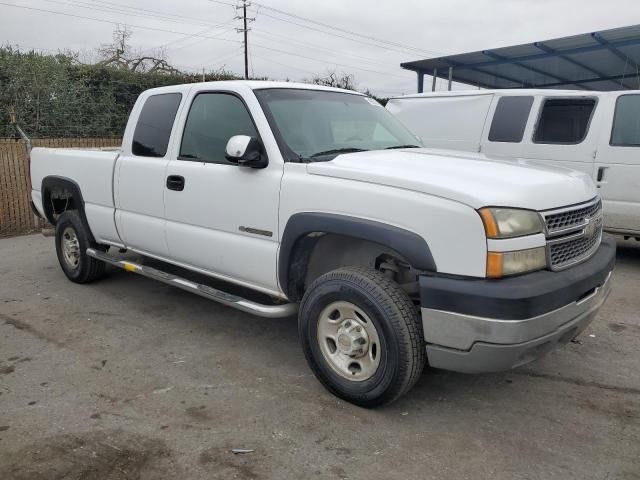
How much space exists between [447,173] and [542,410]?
59.1 inches

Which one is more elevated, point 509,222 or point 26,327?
point 509,222

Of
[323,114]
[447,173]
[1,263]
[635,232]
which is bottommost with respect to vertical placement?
[1,263]

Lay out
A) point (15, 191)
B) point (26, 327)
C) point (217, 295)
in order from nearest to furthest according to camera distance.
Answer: point (217, 295) < point (26, 327) < point (15, 191)

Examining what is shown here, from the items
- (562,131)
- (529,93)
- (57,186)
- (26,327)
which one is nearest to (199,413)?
(26,327)

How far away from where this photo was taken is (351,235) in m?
3.04

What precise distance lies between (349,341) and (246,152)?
1.34 m

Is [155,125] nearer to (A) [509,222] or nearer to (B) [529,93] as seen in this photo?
(A) [509,222]

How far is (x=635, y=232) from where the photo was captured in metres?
6.47

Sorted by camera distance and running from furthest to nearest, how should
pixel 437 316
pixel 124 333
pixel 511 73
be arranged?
pixel 511 73
pixel 124 333
pixel 437 316

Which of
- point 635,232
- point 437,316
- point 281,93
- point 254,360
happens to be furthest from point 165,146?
point 635,232

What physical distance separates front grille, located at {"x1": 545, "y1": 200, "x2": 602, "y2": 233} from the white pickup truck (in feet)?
0.04

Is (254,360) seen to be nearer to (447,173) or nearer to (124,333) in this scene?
(124,333)

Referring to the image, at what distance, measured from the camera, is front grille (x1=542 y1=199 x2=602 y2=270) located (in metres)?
2.86

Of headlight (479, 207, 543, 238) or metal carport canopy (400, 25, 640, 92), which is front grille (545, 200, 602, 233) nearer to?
headlight (479, 207, 543, 238)
